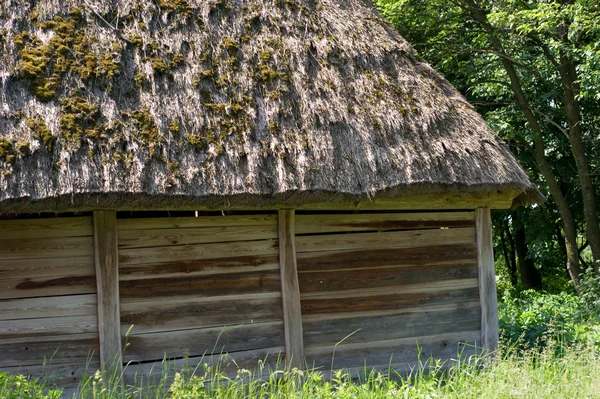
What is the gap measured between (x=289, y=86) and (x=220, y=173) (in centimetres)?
129

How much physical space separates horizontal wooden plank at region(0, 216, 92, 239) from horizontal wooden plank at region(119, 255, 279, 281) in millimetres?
453

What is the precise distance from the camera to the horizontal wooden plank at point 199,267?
19.5 ft

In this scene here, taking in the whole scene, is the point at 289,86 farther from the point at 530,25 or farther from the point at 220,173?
the point at 530,25

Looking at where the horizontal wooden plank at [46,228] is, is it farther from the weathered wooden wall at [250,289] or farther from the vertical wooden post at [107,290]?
the vertical wooden post at [107,290]

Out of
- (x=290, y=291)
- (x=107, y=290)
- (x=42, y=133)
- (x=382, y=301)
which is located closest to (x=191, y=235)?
(x=107, y=290)

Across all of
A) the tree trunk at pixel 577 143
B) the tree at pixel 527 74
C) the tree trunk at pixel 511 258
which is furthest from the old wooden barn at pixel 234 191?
the tree trunk at pixel 511 258

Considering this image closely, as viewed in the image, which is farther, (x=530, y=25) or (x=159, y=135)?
(x=530, y=25)

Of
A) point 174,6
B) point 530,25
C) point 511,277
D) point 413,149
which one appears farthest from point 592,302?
point 511,277

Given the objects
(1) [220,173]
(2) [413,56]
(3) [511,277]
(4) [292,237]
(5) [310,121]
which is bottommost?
(3) [511,277]

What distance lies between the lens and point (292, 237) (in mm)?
6383

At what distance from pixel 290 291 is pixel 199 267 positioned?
0.84 metres

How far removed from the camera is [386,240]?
6832 mm

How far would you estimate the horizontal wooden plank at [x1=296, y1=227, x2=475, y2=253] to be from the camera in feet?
21.5

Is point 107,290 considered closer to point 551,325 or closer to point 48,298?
point 48,298
